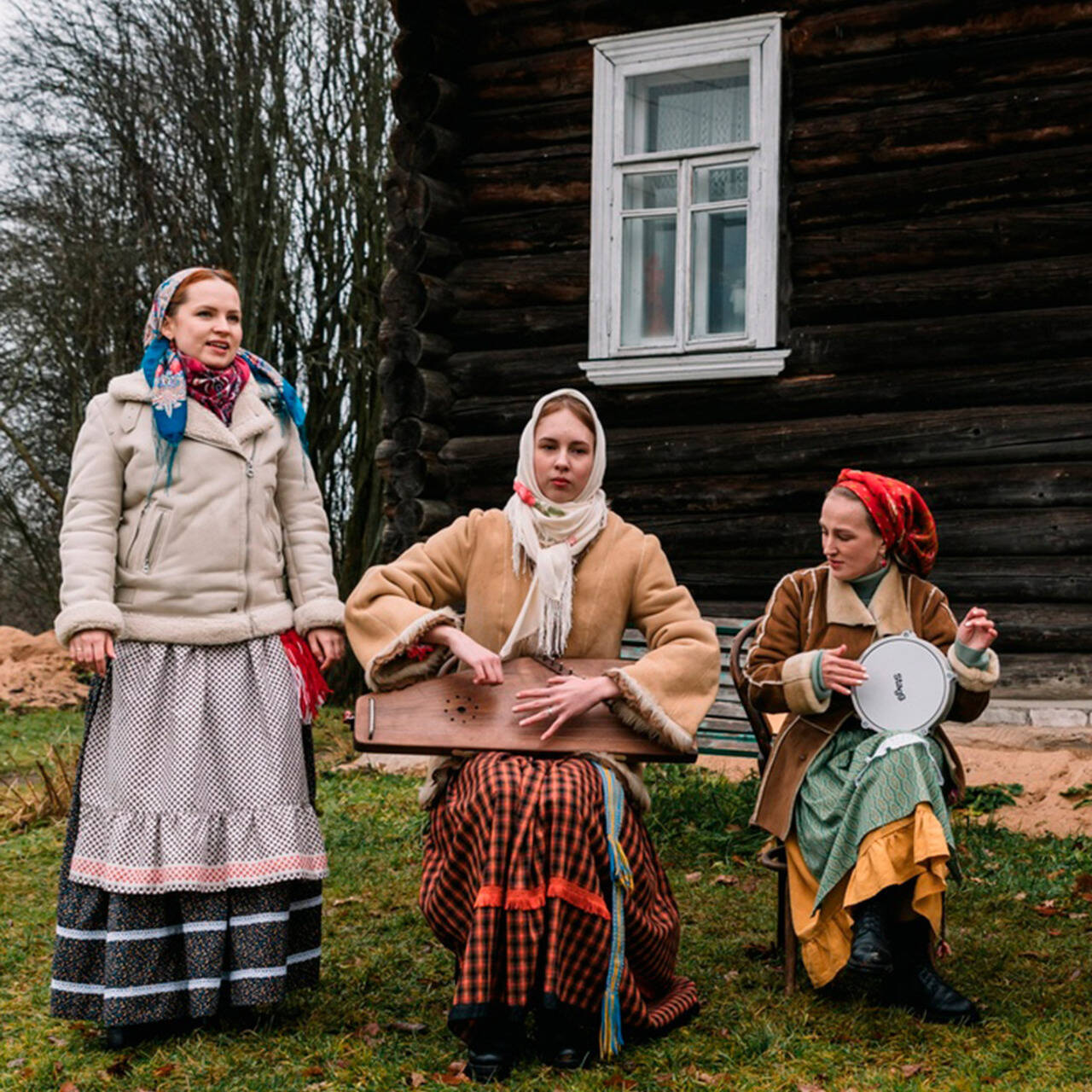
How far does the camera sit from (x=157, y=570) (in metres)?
3.91

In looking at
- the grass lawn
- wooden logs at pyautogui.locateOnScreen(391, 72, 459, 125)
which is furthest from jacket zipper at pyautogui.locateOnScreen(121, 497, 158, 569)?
wooden logs at pyautogui.locateOnScreen(391, 72, 459, 125)

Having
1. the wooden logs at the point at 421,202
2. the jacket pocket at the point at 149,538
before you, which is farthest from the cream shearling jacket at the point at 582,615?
the wooden logs at the point at 421,202

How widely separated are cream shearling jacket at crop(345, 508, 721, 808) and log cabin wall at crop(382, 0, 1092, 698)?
142 inches

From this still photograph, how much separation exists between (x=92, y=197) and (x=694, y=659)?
40.9ft

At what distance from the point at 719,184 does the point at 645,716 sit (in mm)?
4743

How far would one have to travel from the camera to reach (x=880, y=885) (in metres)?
3.74

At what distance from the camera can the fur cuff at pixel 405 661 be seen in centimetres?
382

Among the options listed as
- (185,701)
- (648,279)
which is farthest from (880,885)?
(648,279)

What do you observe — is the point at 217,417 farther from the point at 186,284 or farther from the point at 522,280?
the point at 522,280

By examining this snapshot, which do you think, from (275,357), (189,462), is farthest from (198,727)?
(275,357)

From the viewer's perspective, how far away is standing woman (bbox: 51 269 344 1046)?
12.4 feet

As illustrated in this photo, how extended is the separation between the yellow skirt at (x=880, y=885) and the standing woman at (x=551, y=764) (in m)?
0.36

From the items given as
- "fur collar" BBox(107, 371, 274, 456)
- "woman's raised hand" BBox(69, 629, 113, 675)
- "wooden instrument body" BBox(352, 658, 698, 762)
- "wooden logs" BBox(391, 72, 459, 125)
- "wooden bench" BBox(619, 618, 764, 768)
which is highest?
"wooden logs" BBox(391, 72, 459, 125)

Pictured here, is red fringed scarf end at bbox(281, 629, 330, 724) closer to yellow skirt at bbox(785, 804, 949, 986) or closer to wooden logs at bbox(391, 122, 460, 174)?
yellow skirt at bbox(785, 804, 949, 986)
